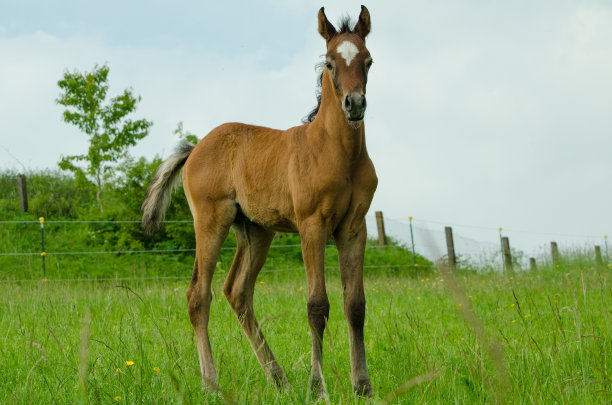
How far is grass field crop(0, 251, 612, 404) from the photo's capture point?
2.63 meters

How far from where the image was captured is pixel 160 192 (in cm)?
523

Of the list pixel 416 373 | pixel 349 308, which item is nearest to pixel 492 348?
pixel 416 373

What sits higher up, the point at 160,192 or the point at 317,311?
the point at 160,192

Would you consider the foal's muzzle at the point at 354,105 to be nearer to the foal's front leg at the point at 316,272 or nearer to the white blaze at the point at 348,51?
the white blaze at the point at 348,51

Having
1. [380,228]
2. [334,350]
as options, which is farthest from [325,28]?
[380,228]

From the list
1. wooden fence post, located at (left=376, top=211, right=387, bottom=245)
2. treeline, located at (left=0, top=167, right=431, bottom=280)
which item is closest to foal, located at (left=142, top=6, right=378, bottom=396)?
treeline, located at (left=0, top=167, right=431, bottom=280)

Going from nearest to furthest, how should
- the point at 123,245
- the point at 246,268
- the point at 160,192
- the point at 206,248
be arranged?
the point at 206,248 → the point at 246,268 → the point at 160,192 → the point at 123,245

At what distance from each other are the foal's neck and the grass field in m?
1.21

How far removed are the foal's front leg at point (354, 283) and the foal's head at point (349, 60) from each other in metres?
0.83

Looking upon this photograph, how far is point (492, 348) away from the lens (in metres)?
1.00

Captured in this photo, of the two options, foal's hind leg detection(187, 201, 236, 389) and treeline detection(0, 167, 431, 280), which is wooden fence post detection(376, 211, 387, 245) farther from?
foal's hind leg detection(187, 201, 236, 389)

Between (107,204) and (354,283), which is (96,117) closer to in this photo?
(107,204)

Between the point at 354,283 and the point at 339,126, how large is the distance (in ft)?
3.62

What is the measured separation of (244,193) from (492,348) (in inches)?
136
